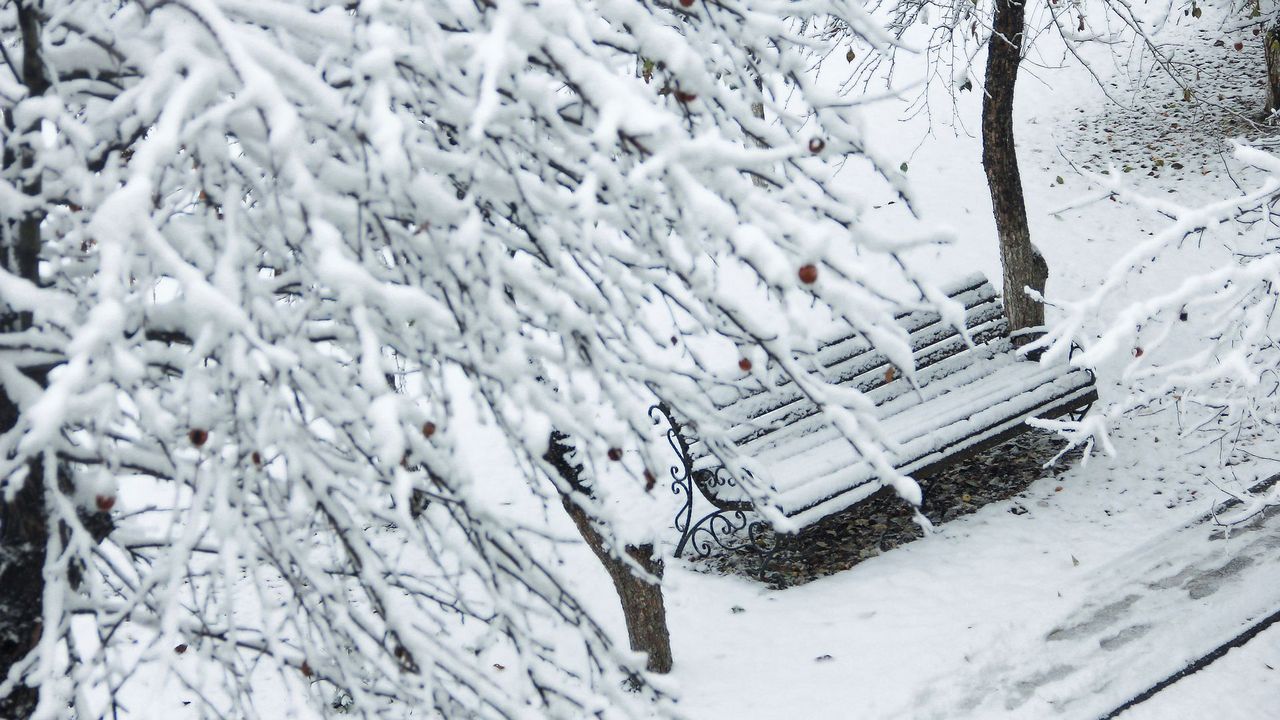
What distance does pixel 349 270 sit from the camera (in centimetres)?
180

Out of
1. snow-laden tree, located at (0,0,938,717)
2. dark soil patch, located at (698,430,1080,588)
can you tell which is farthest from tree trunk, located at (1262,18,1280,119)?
snow-laden tree, located at (0,0,938,717)

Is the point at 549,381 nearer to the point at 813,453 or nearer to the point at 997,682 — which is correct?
the point at 997,682

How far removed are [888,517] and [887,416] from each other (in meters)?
0.65

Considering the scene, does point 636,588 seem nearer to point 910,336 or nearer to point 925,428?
point 925,428

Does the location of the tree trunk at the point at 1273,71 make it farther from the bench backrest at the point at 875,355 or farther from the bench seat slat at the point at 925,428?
the bench seat slat at the point at 925,428

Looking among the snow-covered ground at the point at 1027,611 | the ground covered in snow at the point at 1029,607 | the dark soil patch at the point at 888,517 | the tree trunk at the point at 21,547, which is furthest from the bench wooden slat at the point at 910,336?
the tree trunk at the point at 21,547

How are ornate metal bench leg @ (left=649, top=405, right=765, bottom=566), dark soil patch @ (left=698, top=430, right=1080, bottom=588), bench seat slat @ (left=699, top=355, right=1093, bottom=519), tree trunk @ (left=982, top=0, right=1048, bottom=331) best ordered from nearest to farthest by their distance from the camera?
bench seat slat @ (left=699, top=355, right=1093, bottom=519)
ornate metal bench leg @ (left=649, top=405, right=765, bottom=566)
dark soil patch @ (left=698, top=430, right=1080, bottom=588)
tree trunk @ (left=982, top=0, right=1048, bottom=331)

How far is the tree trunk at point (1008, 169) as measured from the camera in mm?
7527

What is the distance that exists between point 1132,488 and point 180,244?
6.17m

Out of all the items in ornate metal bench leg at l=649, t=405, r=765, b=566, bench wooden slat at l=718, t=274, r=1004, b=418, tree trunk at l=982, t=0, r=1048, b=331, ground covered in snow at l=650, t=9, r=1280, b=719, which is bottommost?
ornate metal bench leg at l=649, t=405, r=765, b=566

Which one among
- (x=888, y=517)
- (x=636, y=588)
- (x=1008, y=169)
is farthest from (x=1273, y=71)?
(x=636, y=588)

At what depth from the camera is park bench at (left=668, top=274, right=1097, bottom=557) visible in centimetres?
595

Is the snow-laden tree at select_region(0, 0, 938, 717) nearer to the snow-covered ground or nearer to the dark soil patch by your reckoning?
the snow-covered ground

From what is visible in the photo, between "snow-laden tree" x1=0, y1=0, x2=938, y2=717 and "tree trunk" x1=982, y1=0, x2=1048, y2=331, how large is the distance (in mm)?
5378
